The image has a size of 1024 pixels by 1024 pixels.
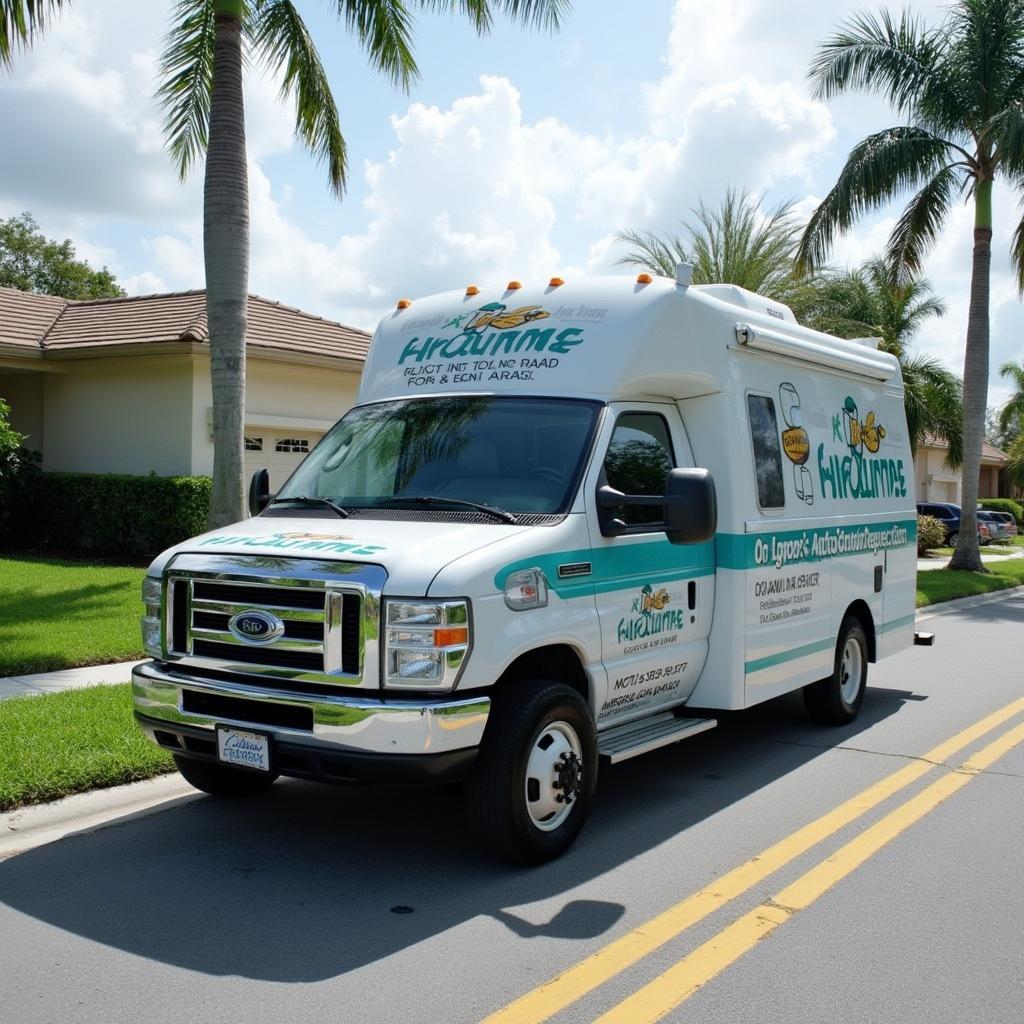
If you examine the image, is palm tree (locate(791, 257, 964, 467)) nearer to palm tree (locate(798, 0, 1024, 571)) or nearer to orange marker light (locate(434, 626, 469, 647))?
palm tree (locate(798, 0, 1024, 571))

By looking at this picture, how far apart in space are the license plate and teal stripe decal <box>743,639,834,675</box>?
3039 mm

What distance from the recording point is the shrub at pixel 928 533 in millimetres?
28656

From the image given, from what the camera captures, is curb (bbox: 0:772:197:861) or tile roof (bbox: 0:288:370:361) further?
tile roof (bbox: 0:288:370:361)

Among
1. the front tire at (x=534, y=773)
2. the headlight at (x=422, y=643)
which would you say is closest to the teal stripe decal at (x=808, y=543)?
the front tire at (x=534, y=773)

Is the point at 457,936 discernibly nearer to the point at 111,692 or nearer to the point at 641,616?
the point at 641,616

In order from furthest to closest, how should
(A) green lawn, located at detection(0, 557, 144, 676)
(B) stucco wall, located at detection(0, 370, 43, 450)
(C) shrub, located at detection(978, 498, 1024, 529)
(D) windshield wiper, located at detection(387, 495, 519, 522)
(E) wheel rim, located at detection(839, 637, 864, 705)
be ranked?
1. (C) shrub, located at detection(978, 498, 1024, 529)
2. (B) stucco wall, located at detection(0, 370, 43, 450)
3. (A) green lawn, located at detection(0, 557, 144, 676)
4. (E) wheel rim, located at detection(839, 637, 864, 705)
5. (D) windshield wiper, located at detection(387, 495, 519, 522)

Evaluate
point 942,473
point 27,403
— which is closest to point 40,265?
point 27,403

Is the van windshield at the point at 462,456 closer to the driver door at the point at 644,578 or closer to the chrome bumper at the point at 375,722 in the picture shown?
the driver door at the point at 644,578

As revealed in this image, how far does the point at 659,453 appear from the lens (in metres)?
6.40

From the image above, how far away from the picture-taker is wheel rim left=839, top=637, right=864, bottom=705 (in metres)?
8.49

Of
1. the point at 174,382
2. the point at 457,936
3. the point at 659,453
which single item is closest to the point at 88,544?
the point at 174,382

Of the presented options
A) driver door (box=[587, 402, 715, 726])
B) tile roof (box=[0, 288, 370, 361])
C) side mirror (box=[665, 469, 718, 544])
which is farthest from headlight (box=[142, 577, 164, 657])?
tile roof (box=[0, 288, 370, 361])

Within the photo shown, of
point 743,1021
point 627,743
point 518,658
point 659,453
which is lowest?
point 743,1021

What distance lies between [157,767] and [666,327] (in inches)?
154
